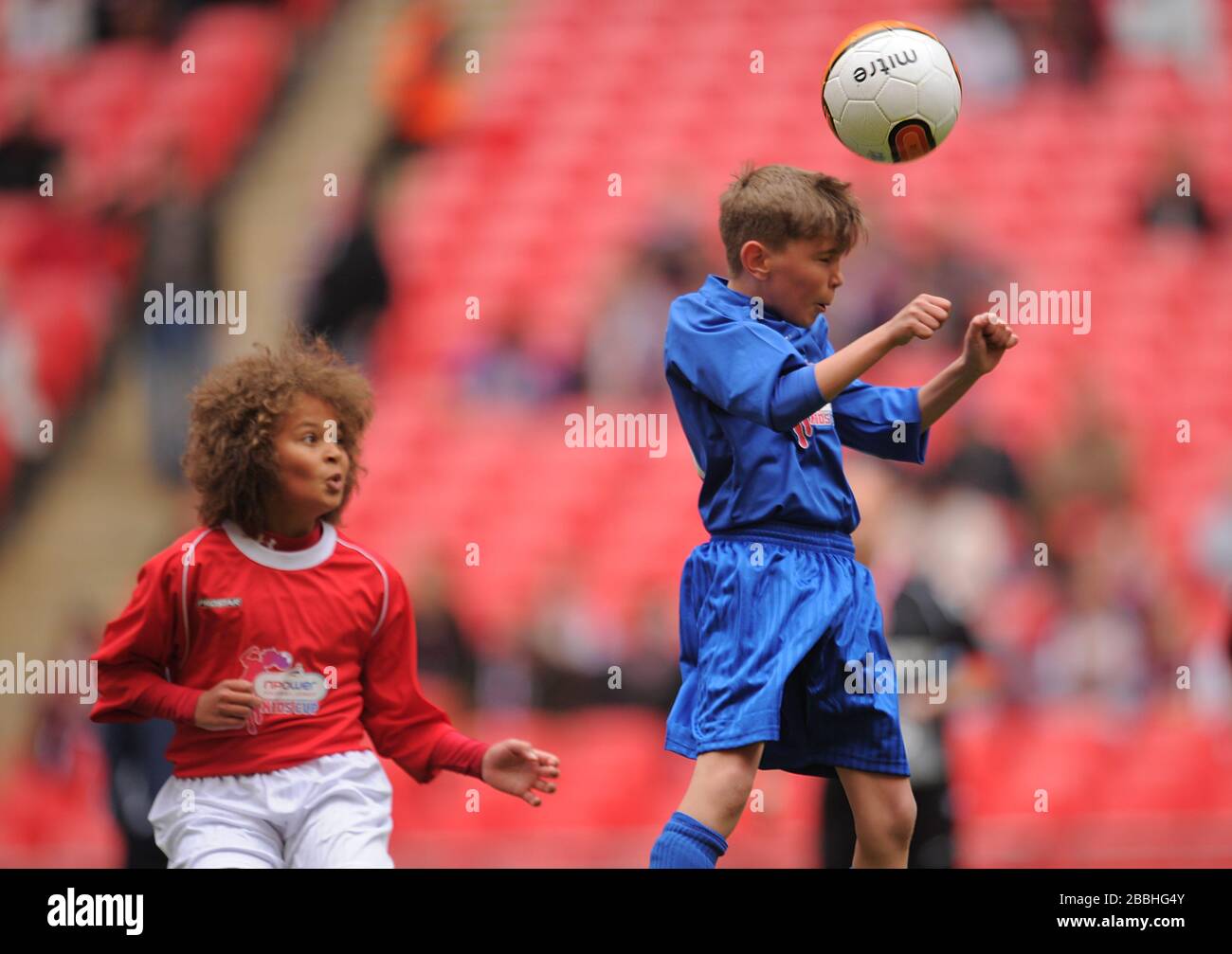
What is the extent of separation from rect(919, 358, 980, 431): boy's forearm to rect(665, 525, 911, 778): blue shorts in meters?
0.35

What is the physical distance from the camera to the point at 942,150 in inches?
390

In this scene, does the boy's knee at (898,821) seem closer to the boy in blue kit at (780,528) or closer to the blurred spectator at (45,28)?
the boy in blue kit at (780,528)

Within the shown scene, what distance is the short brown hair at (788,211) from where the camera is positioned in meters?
3.22

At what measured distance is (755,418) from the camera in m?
3.05

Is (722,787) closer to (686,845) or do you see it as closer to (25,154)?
(686,845)

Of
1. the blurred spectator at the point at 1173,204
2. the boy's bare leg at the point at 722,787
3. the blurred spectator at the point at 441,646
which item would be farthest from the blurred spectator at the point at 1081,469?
the boy's bare leg at the point at 722,787

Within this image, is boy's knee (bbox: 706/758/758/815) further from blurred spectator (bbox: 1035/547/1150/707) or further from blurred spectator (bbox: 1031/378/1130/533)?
blurred spectator (bbox: 1031/378/1130/533)

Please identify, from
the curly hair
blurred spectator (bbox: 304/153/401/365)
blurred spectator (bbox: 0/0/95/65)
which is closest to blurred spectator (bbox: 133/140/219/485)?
blurred spectator (bbox: 304/153/401/365)

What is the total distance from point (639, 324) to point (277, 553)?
18.8 ft

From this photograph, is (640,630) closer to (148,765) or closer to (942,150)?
(148,765)

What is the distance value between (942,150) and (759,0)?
1.84 m

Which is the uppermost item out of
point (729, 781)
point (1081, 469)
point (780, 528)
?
point (780, 528)

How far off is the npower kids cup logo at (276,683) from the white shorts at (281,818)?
106 mm

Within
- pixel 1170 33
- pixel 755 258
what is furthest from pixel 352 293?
pixel 755 258
